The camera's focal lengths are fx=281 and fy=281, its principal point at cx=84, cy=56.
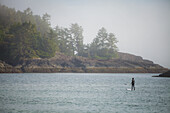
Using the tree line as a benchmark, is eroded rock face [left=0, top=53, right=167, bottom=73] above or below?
below

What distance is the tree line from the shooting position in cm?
13525

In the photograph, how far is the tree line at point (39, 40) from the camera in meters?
135

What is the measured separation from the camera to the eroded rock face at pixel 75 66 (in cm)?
13188

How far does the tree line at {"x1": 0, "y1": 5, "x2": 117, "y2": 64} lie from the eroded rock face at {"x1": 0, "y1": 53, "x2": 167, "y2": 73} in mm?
3551

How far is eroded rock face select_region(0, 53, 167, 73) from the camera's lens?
131875 millimetres

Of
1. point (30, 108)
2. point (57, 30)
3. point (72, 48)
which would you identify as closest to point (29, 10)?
point (57, 30)

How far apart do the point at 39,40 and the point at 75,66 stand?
2350cm

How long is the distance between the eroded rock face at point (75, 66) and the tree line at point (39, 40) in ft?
11.7

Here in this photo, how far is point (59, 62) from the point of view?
142625 mm

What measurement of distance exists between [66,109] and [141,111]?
8.00 meters

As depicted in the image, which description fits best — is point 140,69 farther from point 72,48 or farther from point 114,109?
point 114,109

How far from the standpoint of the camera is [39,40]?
5842 inches

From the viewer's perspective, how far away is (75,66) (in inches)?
5920

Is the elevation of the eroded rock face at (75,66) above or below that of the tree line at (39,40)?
below
